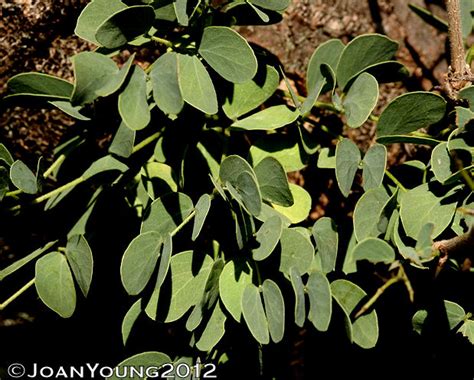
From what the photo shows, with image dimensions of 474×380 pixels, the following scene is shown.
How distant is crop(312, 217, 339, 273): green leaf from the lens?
31.3 inches

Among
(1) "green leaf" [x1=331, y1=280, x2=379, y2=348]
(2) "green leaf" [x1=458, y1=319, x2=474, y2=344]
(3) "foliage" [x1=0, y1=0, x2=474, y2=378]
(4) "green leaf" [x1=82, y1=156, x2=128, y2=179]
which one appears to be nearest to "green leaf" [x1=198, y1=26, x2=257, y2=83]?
(3) "foliage" [x1=0, y1=0, x2=474, y2=378]

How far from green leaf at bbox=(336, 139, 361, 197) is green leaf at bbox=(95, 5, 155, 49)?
0.30m

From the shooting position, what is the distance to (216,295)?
79 cm

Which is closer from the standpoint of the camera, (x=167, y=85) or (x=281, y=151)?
(x=167, y=85)

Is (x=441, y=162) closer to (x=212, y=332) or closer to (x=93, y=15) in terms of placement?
(x=212, y=332)

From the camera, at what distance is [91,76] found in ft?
2.15

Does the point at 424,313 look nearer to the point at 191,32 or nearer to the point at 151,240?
the point at 151,240

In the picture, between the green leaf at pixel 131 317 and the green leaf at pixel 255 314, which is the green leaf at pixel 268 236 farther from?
the green leaf at pixel 131 317

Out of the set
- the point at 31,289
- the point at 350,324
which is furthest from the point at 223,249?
the point at 31,289

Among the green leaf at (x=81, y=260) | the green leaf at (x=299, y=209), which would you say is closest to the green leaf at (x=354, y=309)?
the green leaf at (x=299, y=209)

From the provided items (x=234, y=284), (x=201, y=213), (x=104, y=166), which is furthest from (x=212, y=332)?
(x=104, y=166)

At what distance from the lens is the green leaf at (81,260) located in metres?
0.77

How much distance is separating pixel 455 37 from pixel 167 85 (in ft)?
1.59

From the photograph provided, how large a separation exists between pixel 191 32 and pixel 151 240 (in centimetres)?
28
